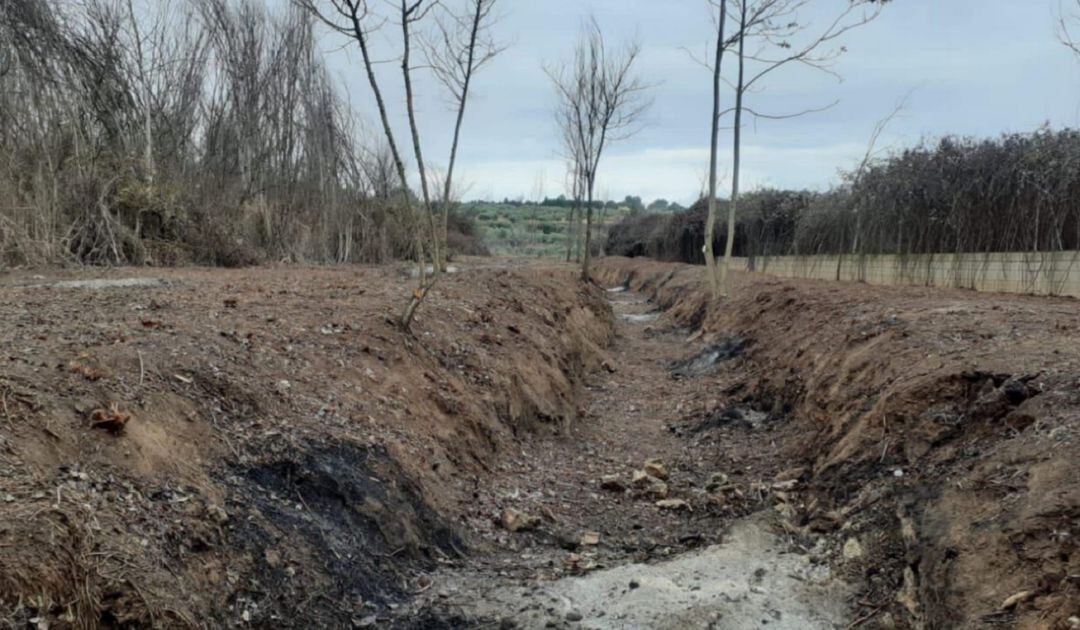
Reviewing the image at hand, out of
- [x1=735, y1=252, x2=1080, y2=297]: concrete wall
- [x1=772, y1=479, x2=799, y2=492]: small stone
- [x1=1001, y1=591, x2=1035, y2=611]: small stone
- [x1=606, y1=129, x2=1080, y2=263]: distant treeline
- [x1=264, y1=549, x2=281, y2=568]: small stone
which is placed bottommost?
[x1=772, y1=479, x2=799, y2=492]: small stone

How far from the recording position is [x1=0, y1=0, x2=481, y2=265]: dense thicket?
9.05 metres

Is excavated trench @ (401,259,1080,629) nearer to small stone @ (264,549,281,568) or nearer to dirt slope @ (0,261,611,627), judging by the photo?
dirt slope @ (0,261,611,627)

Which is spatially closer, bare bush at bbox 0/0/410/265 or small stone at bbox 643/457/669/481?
small stone at bbox 643/457/669/481

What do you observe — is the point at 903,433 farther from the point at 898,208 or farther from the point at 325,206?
the point at 325,206

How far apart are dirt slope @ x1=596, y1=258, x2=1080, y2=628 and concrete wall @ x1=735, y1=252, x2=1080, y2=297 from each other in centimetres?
467

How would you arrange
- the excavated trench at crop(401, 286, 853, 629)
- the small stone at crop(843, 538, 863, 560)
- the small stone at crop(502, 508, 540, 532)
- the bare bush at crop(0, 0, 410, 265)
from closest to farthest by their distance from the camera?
the excavated trench at crop(401, 286, 853, 629), the small stone at crop(843, 538, 863, 560), the small stone at crop(502, 508, 540, 532), the bare bush at crop(0, 0, 410, 265)

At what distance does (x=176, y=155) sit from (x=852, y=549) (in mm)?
12606

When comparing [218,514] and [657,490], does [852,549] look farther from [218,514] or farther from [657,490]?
[218,514]

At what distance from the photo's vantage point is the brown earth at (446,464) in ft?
7.97

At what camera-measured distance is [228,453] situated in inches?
126

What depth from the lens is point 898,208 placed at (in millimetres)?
14109

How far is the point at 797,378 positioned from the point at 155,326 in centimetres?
539

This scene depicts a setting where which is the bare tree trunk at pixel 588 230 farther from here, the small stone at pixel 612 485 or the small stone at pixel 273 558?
the small stone at pixel 273 558

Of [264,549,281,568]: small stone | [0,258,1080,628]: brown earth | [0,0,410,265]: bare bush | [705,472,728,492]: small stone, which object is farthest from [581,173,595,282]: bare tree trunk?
[264,549,281,568]: small stone
